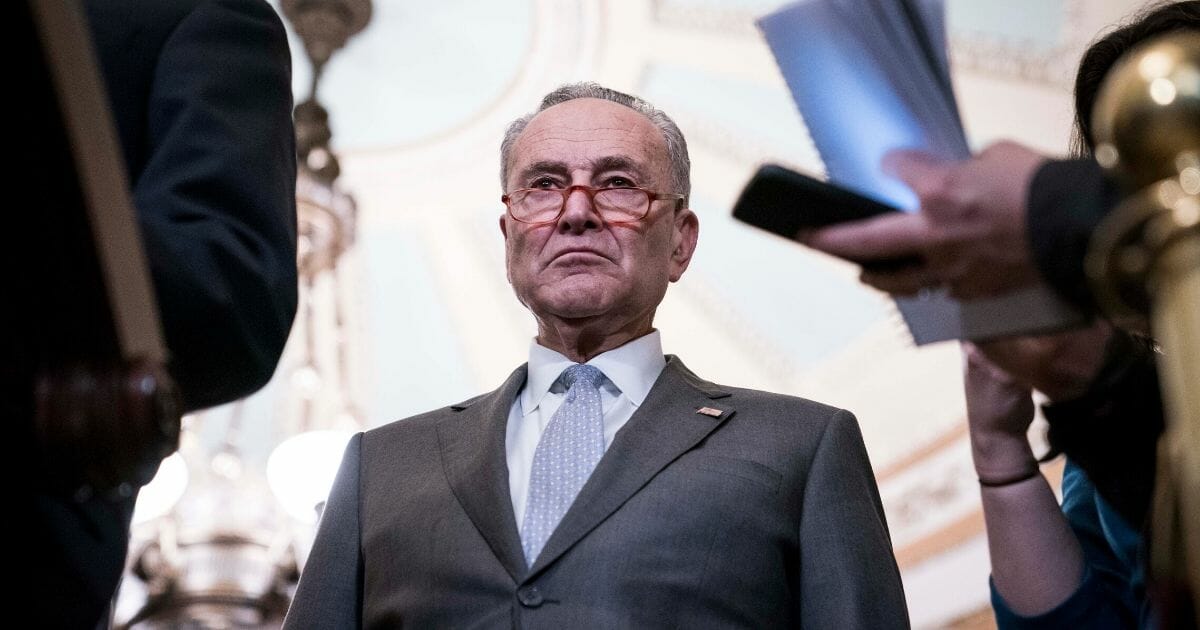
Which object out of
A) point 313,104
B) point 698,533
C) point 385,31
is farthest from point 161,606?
point 698,533

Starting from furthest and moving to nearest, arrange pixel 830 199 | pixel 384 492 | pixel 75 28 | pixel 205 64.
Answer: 1. pixel 384 492
2. pixel 205 64
3. pixel 830 199
4. pixel 75 28

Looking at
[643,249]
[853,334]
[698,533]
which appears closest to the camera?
[698,533]

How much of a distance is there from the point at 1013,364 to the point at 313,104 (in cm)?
384

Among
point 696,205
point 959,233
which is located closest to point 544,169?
point 959,233

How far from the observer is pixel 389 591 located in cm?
185

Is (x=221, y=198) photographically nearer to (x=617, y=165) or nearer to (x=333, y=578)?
(x=333, y=578)

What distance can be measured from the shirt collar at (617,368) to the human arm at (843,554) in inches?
11.5

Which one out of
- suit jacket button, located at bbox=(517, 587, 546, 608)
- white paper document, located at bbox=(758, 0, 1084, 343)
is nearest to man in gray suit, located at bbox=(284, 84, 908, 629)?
suit jacket button, located at bbox=(517, 587, 546, 608)

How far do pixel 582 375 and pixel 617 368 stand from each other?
50 millimetres

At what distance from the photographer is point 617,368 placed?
82.7 inches

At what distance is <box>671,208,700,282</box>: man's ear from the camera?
2.34 m

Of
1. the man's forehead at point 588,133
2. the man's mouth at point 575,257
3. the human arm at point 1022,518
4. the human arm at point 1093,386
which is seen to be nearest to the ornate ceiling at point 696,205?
the man's forehead at point 588,133

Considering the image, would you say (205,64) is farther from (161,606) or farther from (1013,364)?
(161,606)

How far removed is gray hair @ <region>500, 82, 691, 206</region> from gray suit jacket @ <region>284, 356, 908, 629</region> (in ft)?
1.53
